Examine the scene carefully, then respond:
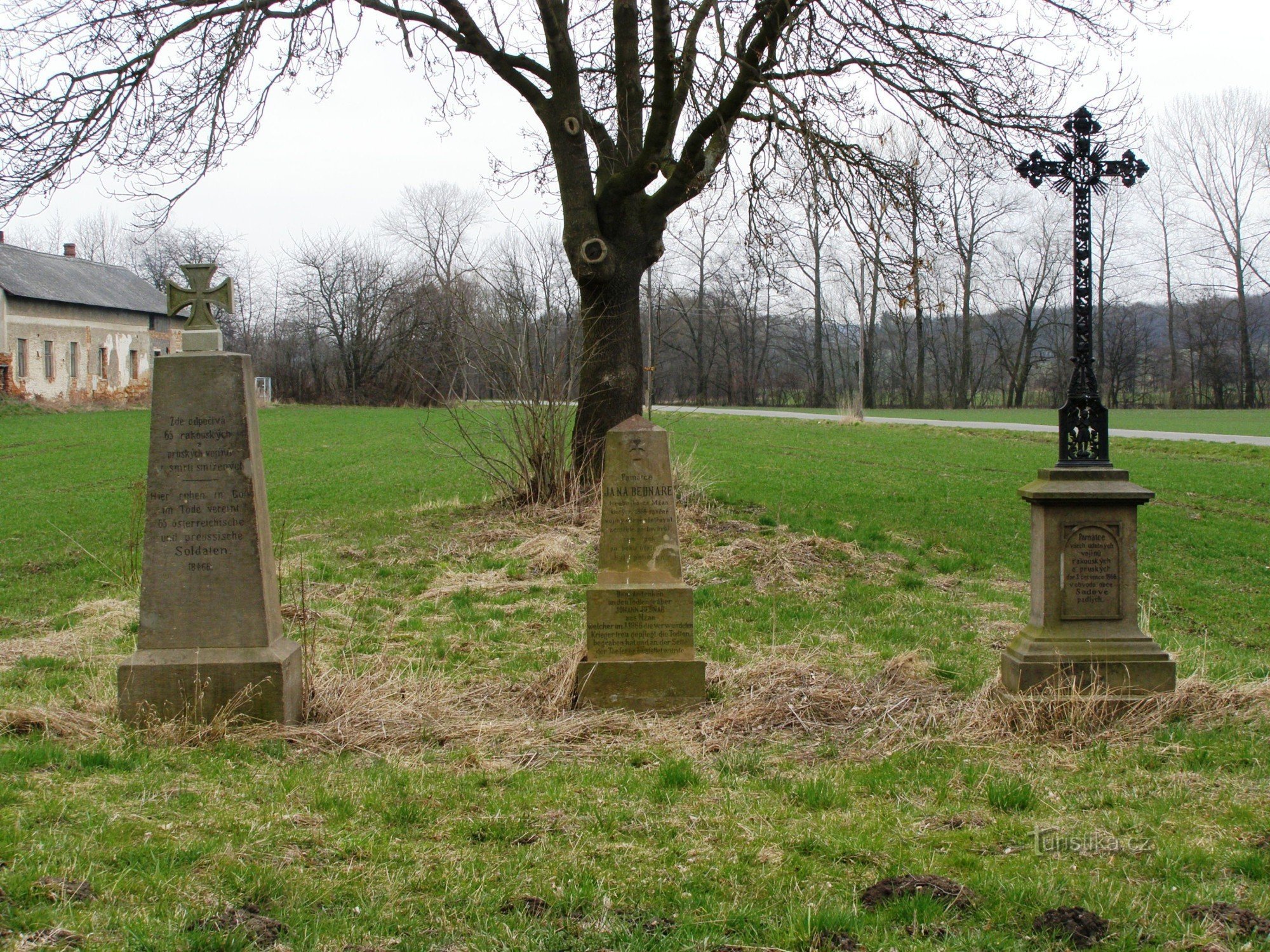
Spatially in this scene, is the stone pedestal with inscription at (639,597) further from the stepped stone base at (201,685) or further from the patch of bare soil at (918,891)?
the patch of bare soil at (918,891)

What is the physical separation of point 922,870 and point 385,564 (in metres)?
8.22

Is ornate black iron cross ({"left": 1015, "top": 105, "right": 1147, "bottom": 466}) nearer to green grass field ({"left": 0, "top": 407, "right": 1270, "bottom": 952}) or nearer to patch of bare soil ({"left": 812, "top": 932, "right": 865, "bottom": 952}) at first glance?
green grass field ({"left": 0, "top": 407, "right": 1270, "bottom": 952})

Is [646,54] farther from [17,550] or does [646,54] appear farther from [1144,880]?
[1144,880]

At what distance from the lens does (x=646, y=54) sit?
13.6 metres

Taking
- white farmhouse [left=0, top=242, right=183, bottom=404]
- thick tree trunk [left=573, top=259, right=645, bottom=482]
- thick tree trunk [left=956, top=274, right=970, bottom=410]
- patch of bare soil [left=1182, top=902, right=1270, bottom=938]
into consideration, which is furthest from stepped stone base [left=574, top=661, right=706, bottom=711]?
thick tree trunk [left=956, top=274, right=970, bottom=410]

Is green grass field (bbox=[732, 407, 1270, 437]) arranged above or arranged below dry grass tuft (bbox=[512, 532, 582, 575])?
above

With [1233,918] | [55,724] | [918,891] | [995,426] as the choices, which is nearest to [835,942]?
[918,891]

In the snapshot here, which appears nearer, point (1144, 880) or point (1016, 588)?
point (1144, 880)

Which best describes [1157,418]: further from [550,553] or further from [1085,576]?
[1085,576]

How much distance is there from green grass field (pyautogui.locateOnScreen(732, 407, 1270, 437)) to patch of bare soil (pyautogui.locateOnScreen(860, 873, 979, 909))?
87.8ft

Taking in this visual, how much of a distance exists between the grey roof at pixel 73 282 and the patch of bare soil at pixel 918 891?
4397 centimetres

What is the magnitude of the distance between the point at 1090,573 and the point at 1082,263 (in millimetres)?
1927

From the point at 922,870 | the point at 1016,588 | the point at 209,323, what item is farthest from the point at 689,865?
the point at 1016,588

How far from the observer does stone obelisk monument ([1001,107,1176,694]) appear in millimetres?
5836
